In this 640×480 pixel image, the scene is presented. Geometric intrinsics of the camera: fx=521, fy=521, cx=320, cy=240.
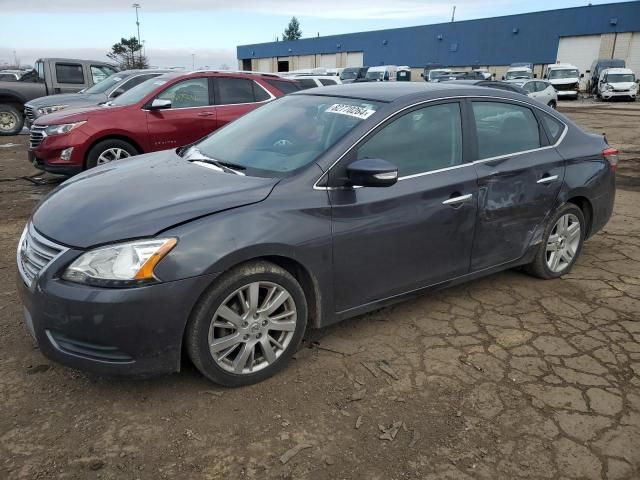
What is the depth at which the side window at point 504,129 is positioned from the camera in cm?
374

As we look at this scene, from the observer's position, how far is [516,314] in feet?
12.7

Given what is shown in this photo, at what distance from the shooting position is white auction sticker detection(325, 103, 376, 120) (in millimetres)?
3301

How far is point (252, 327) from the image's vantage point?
2.84m

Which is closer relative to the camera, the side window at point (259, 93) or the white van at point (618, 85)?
the side window at point (259, 93)

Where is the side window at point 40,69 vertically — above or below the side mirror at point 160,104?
above

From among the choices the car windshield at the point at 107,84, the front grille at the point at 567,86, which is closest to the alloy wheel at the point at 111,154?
the car windshield at the point at 107,84

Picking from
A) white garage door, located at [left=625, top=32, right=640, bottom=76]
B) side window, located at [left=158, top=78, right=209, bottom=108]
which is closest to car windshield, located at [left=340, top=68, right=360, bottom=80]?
white garage door, located at [left=625, top=32, right=640, bottom=76]

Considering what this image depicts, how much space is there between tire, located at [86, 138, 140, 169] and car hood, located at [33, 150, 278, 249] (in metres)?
4.31

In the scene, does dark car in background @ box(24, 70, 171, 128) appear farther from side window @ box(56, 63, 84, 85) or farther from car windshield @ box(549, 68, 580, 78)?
car windshield @ box(549, 68, 580, 78)

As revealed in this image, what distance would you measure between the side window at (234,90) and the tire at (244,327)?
5895 millimetres

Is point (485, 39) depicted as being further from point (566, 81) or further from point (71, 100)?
point (71, 100)

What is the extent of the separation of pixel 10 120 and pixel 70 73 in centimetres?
204

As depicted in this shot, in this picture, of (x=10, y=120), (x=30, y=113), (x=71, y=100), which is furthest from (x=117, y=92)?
(x=10, y=120)

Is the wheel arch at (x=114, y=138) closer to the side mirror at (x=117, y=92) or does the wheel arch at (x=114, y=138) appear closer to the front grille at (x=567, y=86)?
the side mirror at (x=117, y=92)
